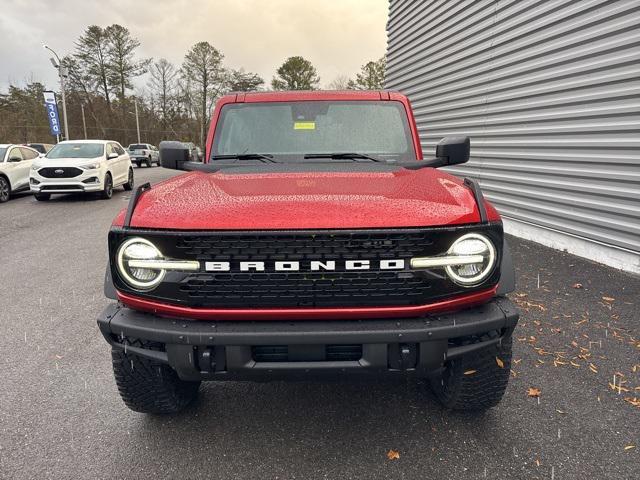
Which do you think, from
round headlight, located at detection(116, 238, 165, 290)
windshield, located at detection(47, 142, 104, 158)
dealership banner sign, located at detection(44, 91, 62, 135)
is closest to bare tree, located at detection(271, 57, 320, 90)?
dealership banner sign, located at detection(44, 91, 62, 135)

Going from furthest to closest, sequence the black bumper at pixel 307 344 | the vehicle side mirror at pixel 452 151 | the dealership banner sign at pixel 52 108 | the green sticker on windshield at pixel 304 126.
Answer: the dealership banner sign at pixel 52 108 < the green sticker on windshield at pixel 304 126 < the vehicle side mirror at pixel 452 151 < the black bumper at pixel 307 344

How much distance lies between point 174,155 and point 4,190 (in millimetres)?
12017

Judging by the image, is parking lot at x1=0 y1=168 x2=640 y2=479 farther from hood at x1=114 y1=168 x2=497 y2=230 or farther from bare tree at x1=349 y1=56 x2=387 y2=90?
bare tree at x1=349 y1=56 x2=387 y2=90

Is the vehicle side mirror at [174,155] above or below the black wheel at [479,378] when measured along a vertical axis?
above

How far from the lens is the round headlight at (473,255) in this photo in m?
1.96

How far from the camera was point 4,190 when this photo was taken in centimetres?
1214

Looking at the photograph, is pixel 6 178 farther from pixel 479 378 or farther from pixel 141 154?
pixel 141 154

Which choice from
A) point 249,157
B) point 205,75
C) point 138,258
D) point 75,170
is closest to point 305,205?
point 138,258

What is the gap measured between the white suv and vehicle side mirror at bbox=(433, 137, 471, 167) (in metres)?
11.8

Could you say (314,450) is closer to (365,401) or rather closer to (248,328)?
(365,401)

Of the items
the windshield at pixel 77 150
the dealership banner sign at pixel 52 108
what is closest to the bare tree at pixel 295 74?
the dealership banner sign at pixel 52 108

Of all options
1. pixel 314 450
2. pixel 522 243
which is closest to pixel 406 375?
pixel 314 450

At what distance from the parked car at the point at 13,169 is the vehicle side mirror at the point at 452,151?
13.2m

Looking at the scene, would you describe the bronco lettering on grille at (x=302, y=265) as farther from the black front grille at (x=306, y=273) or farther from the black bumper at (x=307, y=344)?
the black bumper at (x=307, y=344)
